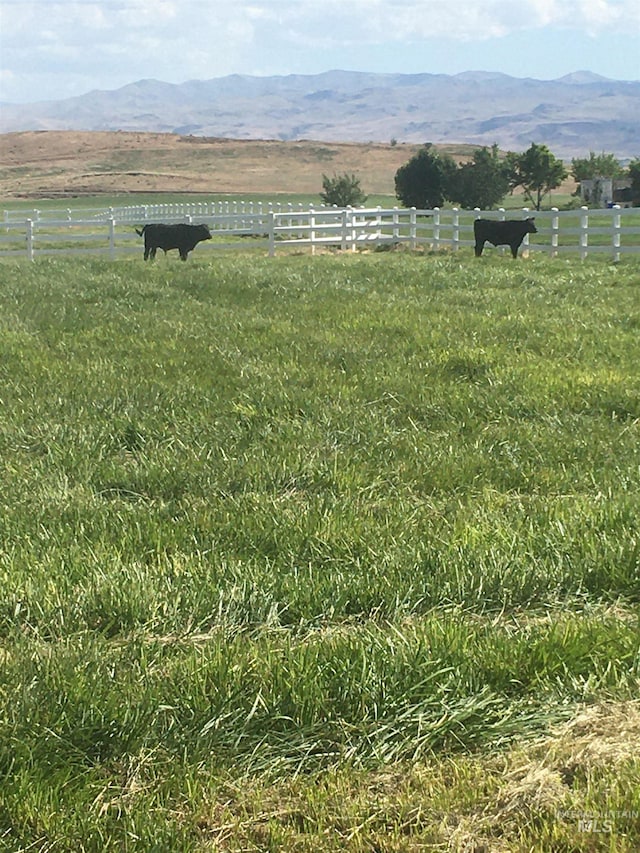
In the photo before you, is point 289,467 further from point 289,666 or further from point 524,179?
point 524,179

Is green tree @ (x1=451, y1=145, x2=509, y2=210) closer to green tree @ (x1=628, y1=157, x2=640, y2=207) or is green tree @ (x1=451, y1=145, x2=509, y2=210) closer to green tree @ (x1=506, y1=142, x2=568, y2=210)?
green tree @ (x1=506, y1=142, x2=568, y2=210)

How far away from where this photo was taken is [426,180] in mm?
60375

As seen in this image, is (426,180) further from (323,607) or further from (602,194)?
(323,607)

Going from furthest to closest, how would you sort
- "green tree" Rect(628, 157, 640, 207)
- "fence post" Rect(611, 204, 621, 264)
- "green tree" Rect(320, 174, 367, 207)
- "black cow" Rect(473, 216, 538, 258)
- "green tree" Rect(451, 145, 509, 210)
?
"green tree" Rect(628, 157, 640, 207)
"green tree" Rect(451, 145, 509, 210)
"green tree" Rect(320, 174, 367, 207)
"black cow" Rect(473, 216, 538, 258)
"fence post" Rect(611, 204, 621, 264)

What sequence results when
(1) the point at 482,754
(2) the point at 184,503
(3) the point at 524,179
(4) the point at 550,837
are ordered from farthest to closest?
(3) the point at 524,179 < (2) the point at 184,503 < (1) the point at 482,754 < (4) the point at 550,837

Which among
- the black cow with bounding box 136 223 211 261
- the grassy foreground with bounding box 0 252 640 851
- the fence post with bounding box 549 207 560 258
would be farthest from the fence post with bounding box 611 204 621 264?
the grassy foreground with bounding box 0 252 640 851

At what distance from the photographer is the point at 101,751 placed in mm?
2857

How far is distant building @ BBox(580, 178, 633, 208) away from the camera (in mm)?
66750

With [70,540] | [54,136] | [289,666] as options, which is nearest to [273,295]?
[70,540]

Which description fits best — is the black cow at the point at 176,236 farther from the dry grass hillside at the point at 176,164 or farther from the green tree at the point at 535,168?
the dry grass hillside at the point at 176,164

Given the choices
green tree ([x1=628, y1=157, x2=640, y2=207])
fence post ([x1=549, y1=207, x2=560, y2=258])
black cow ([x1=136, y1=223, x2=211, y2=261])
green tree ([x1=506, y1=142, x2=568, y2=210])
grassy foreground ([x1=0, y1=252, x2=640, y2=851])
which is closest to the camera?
grassy foreground ([x1=0, y1=252, x2=640, y2=851])

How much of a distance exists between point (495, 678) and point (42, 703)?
143 centimetres

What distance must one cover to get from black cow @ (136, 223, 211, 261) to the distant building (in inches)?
1832

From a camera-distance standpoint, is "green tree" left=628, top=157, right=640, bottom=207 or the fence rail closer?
the fence rail
